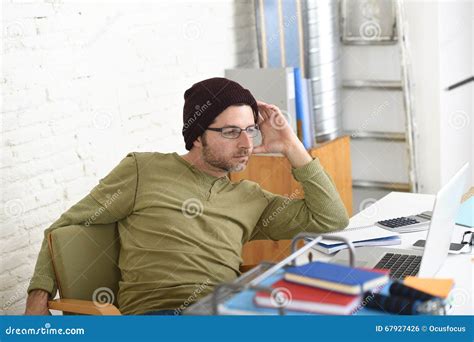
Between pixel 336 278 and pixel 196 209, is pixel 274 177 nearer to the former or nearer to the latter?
pixel 196 209

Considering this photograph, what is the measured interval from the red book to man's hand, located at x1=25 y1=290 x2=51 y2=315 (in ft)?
3.49

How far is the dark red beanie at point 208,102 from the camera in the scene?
278 centimetres

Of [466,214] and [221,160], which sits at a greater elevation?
[221,160]

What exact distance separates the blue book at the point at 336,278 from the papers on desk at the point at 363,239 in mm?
806

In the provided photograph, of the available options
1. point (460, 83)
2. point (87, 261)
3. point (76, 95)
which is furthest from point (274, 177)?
point (87, 261)

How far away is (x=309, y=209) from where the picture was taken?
2859 mm

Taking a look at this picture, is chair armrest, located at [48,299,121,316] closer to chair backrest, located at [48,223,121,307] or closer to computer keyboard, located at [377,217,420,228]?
chair backrest, located at [48,223,121,307]

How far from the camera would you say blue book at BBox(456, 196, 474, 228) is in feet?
9.61

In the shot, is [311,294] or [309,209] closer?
[311,294]

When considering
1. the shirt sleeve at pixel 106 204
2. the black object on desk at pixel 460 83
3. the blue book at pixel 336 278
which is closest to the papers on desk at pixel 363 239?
the shirt sleeve at pixel 106 204

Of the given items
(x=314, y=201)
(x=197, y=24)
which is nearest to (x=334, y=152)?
(x=197, y=24)

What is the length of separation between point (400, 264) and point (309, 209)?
44cm

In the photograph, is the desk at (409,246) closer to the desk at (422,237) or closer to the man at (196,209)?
the desk at (422,237)

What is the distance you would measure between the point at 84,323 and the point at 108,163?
1.70m
